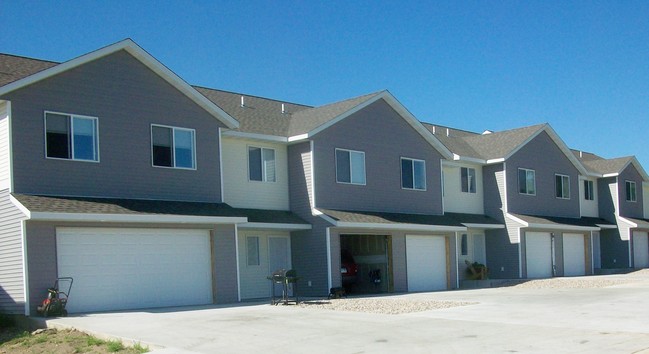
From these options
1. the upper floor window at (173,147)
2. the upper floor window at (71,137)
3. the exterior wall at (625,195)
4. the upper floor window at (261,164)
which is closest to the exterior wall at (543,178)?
the exterior wall at (625,195)

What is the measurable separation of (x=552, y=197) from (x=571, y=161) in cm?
268

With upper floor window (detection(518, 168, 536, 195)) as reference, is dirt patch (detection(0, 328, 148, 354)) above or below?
below

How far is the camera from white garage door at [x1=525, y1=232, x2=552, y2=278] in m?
35.1

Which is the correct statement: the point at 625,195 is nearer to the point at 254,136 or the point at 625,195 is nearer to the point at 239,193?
the point at 254,136

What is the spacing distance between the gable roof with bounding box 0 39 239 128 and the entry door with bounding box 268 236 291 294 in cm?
495

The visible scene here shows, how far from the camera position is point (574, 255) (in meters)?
38.6

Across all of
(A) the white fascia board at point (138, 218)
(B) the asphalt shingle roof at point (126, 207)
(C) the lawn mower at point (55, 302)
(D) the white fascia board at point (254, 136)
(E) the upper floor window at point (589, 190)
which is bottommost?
(C) the lawn mower at point (55, 302)

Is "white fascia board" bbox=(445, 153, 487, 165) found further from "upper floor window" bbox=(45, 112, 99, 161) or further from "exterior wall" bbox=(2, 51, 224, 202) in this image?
"upper floor window" bbox=(45, 112, 99, 161)

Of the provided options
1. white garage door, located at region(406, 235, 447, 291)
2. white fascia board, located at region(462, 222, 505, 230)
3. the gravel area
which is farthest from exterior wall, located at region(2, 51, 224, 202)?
white fascia board, located at region(462, 222, 505, 230)

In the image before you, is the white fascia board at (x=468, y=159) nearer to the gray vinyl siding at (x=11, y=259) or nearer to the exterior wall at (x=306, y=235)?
the exterior wall at (x=306, y=235)

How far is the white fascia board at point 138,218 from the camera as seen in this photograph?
17964 millimetres

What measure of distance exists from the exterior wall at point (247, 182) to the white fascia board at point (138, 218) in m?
2.75

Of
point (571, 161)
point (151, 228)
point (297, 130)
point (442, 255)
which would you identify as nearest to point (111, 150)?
point (151, 228)

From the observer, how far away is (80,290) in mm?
19016
